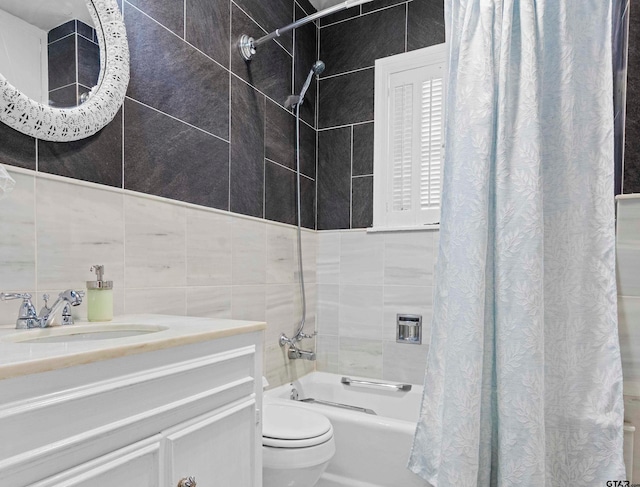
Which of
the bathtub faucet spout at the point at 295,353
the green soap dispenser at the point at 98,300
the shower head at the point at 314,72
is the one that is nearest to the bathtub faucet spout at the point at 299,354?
the bathtub faucet spout at the point at 295,353

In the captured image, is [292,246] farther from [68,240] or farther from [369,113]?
[68,240]

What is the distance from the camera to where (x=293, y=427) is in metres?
1.55

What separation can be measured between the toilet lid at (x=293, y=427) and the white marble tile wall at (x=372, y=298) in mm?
770

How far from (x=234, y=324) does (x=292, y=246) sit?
125 centimetres

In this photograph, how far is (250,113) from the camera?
202 cm

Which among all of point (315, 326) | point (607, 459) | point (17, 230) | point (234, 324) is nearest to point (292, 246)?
point (315, 326)

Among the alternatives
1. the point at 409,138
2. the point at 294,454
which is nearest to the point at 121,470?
the point at 294,454

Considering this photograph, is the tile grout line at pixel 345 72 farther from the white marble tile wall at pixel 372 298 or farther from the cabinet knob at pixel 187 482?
the cabinet knob at pixel 187 482

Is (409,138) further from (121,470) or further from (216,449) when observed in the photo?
(121,470)

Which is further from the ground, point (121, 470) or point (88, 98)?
point (88, 98)

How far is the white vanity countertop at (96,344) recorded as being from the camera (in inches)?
25.1

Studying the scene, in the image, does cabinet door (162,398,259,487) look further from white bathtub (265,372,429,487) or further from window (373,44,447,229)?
window (373,44,447,229)

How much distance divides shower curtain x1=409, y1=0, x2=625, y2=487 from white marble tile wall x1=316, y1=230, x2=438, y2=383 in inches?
31.1

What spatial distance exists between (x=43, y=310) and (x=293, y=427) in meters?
0.93
